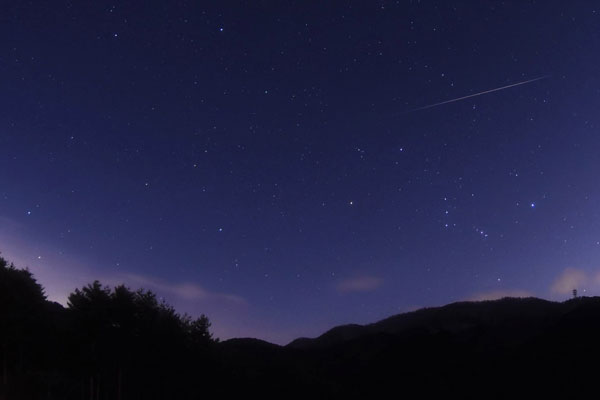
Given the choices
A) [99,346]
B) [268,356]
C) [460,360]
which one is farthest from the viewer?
[268,356]

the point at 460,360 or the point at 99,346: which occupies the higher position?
the point at 99,346

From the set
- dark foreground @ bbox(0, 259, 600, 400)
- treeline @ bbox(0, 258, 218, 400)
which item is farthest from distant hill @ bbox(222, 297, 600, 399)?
treeline @ bbox(0, 258, 218, 400)

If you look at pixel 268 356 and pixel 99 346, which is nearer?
pixel 99 346

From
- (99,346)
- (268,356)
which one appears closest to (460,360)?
(268,356)

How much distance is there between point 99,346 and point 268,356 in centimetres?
3633

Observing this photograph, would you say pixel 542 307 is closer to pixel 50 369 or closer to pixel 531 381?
pixel 531 381

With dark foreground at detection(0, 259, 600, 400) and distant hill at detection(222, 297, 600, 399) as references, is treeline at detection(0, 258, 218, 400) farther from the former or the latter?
distant hill at detection(222, 297, 600, 399)

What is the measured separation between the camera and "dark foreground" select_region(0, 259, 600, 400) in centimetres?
3884

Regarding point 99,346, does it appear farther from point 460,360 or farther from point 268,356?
point 460,360

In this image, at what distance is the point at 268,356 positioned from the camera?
239ft

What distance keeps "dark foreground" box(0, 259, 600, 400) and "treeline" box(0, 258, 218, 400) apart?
8cm

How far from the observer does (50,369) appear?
3953 cm

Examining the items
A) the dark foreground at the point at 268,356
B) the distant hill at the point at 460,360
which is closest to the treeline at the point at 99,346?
the dark foreground at the point at 268,356

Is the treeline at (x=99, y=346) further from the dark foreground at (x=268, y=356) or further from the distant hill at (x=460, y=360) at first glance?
the distant hill at (x=460, y=360)
